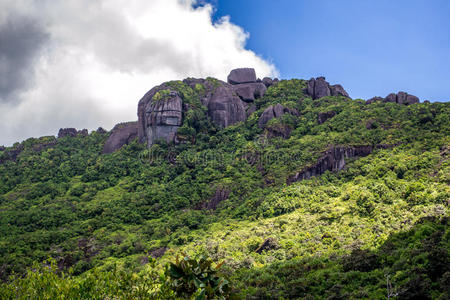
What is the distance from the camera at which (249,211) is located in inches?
1458

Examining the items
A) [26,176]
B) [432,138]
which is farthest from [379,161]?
[26,176]

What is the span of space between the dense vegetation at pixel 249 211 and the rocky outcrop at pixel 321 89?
3688 millimetres

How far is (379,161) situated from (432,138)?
23.2ft

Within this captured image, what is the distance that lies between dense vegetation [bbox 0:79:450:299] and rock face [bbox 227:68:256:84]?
11.4 m

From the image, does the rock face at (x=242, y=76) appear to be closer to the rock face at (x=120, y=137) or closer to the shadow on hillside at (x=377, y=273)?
the rock face at (x=120, y=137)

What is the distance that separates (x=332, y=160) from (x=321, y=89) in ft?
106

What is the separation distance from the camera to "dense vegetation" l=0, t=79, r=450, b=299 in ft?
49.9

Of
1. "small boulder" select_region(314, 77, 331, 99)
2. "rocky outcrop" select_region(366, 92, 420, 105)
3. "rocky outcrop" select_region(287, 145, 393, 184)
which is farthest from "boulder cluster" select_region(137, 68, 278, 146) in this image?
"rocky outcrop" select_region(366, 92, 420, 105)

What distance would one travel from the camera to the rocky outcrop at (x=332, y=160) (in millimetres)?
41281

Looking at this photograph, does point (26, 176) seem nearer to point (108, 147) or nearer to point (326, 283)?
point (108, 147)

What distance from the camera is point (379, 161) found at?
38.0 metres

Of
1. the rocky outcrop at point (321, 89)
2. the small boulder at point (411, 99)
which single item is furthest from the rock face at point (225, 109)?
the small boulder at point (411, 99)

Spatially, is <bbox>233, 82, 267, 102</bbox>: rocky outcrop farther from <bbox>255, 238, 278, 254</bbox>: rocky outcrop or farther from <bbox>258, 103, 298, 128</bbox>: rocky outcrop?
<bbox>255, 238, 278, 254</bbox>: rocky outcrop

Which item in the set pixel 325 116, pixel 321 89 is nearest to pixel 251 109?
pixel 321 89
